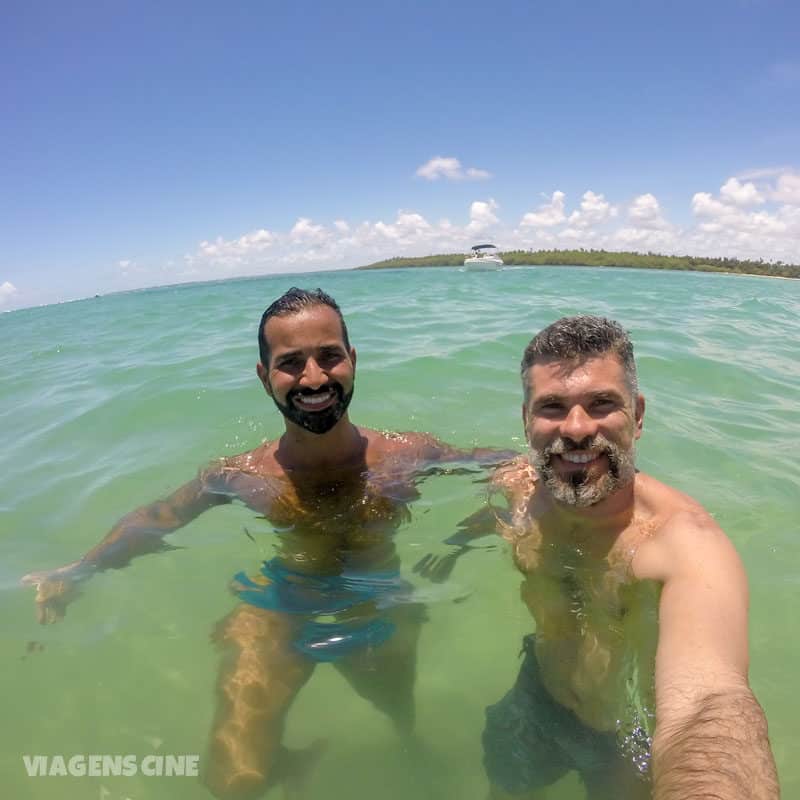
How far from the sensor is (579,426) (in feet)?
7.53

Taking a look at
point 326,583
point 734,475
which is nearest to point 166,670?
point 326,583

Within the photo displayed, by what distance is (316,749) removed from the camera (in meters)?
2.53

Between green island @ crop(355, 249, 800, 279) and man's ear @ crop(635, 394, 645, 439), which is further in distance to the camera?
green island @ crop(355, 249, 800, 279)

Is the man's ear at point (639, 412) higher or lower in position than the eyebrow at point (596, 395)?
lower

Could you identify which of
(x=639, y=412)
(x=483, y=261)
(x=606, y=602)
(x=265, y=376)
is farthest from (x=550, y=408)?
(x=483, y=261)

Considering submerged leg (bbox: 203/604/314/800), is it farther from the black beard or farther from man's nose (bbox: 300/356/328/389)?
man's nose (bbox: 300/356/328/389)

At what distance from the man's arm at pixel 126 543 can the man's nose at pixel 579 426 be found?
99.7 inches

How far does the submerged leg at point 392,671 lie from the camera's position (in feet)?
8.96

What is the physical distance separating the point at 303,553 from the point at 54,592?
4.80ft

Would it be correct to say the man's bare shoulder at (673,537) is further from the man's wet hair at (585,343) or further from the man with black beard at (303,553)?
the man with black beard at (303,553)

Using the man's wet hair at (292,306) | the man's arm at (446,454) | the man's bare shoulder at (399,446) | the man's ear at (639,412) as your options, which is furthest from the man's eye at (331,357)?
the man's ear at (639,412)

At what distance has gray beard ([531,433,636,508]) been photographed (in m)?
2.32

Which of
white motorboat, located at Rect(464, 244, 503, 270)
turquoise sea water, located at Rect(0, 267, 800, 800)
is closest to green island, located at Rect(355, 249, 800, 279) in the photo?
white motorboat, located at Rect(464, 244, 503, 270)

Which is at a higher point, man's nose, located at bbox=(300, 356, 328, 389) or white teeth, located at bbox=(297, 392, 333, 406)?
man's nose, located at bbox=(300, 356, 328, 389)
